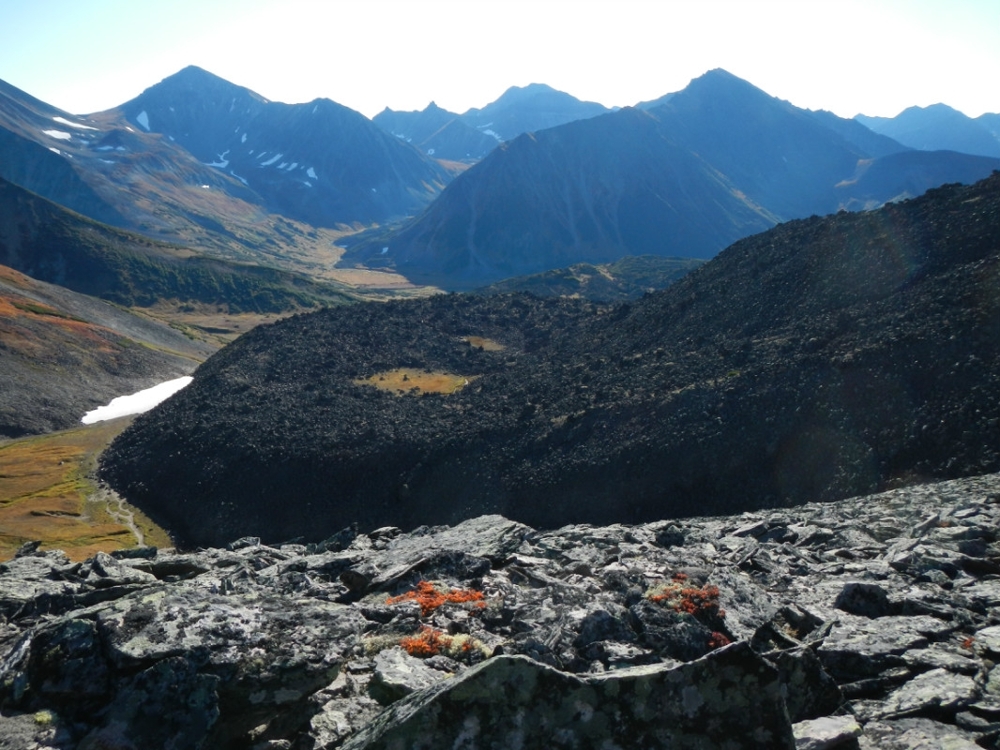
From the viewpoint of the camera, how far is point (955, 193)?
5712 centimetres

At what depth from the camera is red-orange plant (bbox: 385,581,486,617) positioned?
12.4 metres

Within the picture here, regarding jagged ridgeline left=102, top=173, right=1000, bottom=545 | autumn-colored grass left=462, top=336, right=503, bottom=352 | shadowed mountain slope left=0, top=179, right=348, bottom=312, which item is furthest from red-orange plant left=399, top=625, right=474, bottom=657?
shadowed mountain slope left=0, top=179, right=348, bottom=312

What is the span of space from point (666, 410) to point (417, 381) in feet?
113

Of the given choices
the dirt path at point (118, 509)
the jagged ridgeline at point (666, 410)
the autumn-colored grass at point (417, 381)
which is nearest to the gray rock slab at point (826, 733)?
the jagged ridgeline at point (666, 410)

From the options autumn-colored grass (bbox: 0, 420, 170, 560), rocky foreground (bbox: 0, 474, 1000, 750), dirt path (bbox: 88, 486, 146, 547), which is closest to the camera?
rocky foreground (bbox: 0, 474, 1000, 750)

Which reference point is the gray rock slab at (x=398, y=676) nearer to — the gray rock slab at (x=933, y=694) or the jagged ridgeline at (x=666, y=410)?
the gray rock slab at (x=933, y=694)

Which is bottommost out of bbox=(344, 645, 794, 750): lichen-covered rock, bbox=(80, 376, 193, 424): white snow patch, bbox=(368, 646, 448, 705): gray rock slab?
bbox=(80, 376, 193, 424): white snow patch

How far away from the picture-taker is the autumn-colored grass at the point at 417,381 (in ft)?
232

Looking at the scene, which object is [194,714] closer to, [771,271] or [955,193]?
[771,271]

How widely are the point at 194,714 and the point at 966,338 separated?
4346 centimetres

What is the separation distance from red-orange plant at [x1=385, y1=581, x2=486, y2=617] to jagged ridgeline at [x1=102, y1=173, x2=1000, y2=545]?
2758 centimetres

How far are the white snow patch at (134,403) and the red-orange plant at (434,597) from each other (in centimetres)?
8352

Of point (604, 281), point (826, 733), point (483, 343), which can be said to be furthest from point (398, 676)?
point (604, 281)

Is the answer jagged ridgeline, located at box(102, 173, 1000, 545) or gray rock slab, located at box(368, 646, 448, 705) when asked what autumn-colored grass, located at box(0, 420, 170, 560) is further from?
gray rock slab, located at box(368, 646, 448, 705)
